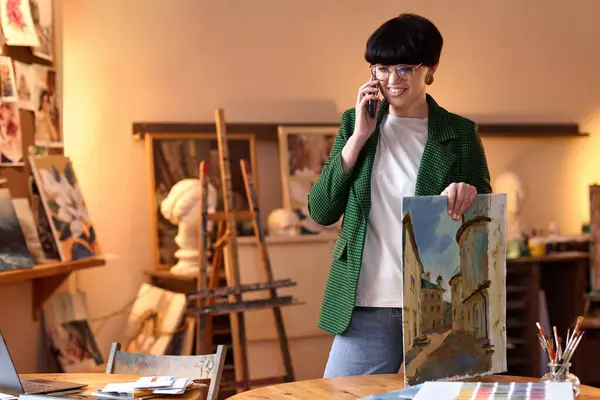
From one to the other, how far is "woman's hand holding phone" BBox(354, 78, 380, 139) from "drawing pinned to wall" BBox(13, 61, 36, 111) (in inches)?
88.2

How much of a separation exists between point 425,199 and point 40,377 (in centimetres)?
106

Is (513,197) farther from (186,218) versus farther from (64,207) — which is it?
(64,207)

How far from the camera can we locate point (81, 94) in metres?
5.02

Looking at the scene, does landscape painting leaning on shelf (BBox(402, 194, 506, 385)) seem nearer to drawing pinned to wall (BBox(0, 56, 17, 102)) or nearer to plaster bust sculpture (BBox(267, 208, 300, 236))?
drawing pinned to wall (BBox(0, 56, 17, 102))

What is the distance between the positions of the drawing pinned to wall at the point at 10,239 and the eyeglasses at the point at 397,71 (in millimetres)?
2020

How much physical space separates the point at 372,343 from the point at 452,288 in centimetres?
→ 27

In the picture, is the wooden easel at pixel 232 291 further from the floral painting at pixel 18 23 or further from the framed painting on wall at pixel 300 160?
the floral painting at pixel 18 23

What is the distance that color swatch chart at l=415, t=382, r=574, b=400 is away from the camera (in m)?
1.70

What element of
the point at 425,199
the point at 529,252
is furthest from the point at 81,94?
the point at 425,199

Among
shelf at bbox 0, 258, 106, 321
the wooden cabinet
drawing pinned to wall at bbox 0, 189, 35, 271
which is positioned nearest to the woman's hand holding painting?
drawing pinned to wall at bbox 0, 189, 35, 271

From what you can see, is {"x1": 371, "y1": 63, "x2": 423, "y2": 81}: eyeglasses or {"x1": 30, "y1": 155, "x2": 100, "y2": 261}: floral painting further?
{"x1": 30, "y1": 155, "x2": 100, "y2": 261}: floral painting

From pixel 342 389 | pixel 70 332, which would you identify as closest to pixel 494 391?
pixel 342 389

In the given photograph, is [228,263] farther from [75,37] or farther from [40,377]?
[40,377]

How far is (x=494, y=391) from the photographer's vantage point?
176 centimetres
